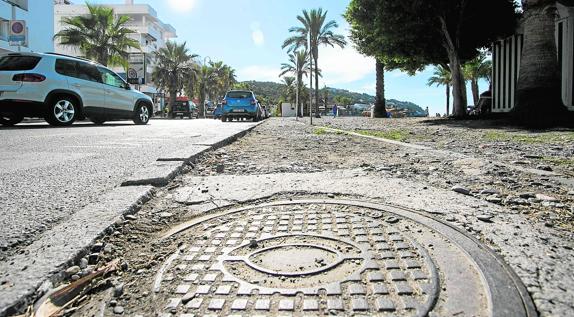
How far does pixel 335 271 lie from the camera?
162 centimetres

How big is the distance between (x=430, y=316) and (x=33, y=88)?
10499 mm

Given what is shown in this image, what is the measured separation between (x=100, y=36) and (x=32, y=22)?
466 cm

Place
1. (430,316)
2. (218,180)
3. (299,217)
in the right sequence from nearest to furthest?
(430,316)
(299,217)
(218,180)

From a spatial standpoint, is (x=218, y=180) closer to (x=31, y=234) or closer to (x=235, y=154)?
(x=31, y=234)

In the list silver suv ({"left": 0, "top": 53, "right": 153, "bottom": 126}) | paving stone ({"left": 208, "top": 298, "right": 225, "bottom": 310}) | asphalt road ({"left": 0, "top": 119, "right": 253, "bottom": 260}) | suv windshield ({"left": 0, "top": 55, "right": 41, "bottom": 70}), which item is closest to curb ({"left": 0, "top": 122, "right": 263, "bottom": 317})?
asphalt road ({"left": 0, "top": 119, "right": 253, "bottom": 260})

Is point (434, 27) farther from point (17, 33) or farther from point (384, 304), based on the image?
point (384, 304)

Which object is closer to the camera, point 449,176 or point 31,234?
point 31,234

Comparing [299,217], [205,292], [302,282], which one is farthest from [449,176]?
[205,292]

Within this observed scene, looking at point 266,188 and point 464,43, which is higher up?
point 464,43

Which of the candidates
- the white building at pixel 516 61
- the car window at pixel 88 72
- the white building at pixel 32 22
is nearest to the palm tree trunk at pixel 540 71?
the white building at pixel 516 61

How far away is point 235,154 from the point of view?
18.4 feet

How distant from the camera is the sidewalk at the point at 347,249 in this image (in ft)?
4.55

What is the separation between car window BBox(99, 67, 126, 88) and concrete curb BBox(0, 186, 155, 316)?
987 centimetres

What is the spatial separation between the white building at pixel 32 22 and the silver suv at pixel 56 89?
20746 mm
